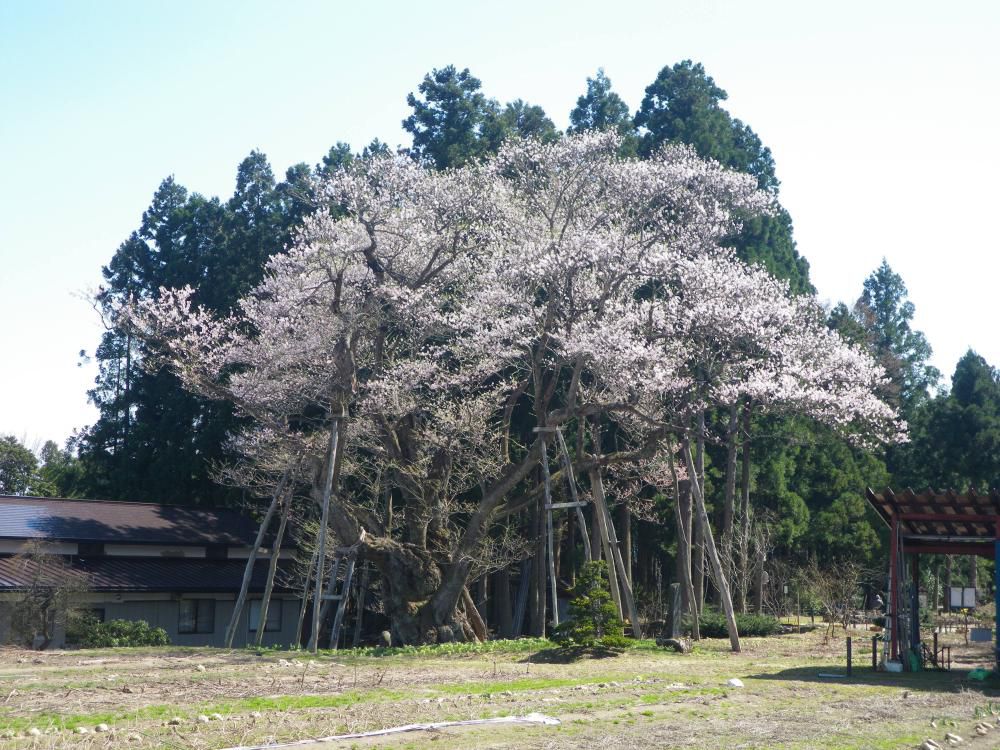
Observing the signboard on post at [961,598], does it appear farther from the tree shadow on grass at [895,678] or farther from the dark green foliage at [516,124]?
the dark green foliage at [516,124]

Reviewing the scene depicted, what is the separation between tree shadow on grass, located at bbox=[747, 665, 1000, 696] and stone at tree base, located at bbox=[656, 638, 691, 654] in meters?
3.06

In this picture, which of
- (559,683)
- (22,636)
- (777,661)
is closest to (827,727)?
(559,683)

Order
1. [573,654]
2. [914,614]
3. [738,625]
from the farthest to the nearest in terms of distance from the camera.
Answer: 1. [738,625]
2. [573,654]
3. [914,614]

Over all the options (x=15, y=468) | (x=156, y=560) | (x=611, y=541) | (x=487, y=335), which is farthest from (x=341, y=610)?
(x=15, y=468)

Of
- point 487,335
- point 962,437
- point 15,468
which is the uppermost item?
point 962,437

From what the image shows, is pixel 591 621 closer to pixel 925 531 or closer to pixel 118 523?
pixel 925 531

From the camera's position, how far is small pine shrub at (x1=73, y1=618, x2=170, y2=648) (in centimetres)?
2355

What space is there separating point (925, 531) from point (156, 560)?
2189 cm

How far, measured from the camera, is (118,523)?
31.3m

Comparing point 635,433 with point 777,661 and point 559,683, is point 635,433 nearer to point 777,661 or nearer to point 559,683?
point 777,661

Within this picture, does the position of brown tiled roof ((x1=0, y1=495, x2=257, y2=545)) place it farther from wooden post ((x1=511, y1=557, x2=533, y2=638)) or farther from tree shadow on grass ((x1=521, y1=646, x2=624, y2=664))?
tree shadow on grass ((x1=521, y1=646, x2=624, y2=664))

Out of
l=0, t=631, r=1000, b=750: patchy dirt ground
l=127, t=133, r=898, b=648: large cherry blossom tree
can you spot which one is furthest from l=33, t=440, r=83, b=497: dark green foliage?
l=0, t=631, r=1000, b=750: patchy dirt ground

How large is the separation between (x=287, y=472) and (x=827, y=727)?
1451 cm

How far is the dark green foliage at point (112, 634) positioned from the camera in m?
23.5
